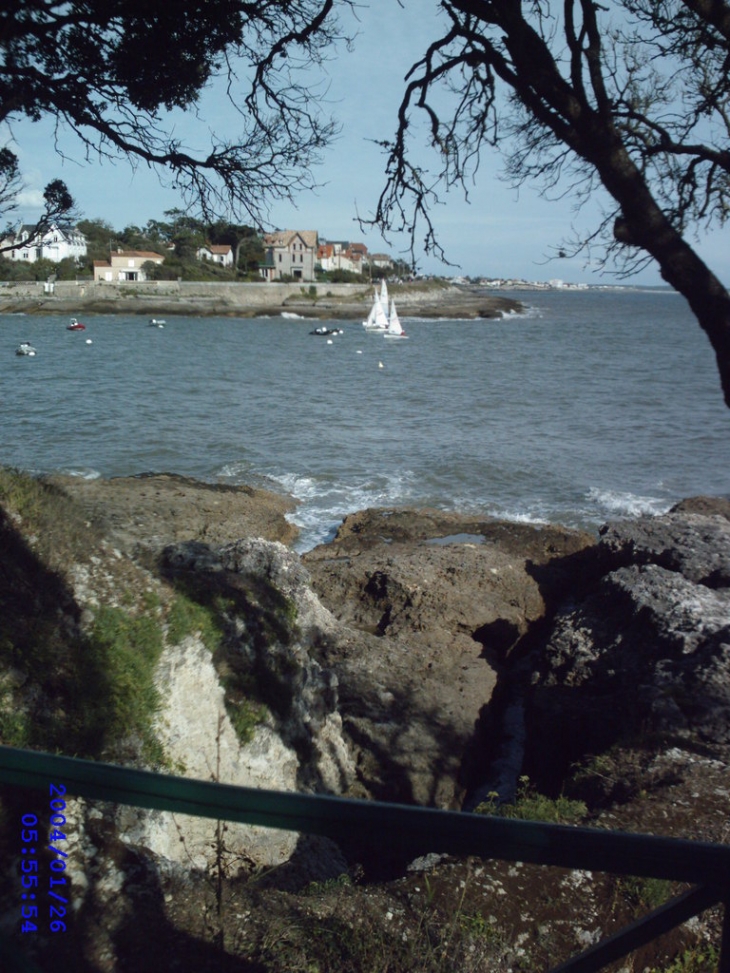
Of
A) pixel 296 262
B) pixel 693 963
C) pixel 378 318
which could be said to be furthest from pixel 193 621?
pixel 296 262

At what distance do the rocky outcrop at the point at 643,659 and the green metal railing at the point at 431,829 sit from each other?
4205mm

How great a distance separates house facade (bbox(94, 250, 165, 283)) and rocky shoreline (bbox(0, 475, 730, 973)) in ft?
227

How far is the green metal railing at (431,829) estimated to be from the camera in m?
1.31

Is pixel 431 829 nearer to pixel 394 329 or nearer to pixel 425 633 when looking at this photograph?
pixel 425 633

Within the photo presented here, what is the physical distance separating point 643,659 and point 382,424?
1797 centimetres

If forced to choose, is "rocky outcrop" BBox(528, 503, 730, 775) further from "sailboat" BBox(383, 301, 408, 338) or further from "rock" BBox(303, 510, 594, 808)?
"sailboat" BBox(383, 301, 408, 338)

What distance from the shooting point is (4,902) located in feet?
8.98

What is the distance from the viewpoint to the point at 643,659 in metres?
6.77

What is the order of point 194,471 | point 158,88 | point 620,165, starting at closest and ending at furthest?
point 620,165
point 158,88
point 194,471

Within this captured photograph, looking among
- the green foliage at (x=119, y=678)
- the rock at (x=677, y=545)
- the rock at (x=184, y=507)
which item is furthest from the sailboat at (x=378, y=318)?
the green foliage at (x=119, y=678)

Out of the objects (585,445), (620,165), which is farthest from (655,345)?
(620,165)

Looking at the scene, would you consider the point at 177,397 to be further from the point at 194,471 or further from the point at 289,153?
the point at 289,153

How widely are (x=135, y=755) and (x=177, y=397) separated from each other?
24941 mm
